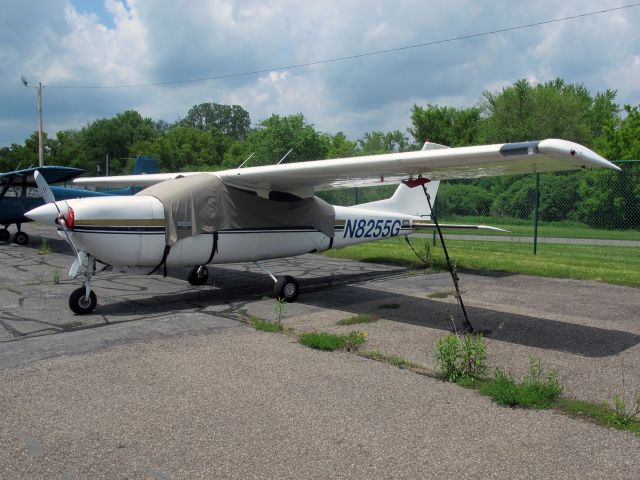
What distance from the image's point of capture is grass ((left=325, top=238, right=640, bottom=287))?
1107 centimetres

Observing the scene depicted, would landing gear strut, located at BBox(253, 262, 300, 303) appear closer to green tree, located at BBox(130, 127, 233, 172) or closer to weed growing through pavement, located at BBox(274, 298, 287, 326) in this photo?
weed growing through pavement, located at BBox(274, 298, 287, 326)

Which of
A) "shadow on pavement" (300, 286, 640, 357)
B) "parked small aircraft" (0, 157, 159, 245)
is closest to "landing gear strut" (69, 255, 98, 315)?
"shadow on pavement" (300, 286, 640, 357)

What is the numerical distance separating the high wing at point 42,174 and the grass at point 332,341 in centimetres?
1241

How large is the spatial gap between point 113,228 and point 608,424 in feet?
20.5

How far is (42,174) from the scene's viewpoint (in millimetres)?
15969

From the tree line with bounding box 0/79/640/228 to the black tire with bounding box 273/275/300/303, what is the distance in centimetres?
320

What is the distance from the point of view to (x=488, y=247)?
16.2 metres

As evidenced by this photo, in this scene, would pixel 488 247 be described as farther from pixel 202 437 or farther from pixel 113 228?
pixel 202 437

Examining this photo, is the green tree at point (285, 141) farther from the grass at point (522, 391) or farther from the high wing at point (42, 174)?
the grass at point (522, 391)

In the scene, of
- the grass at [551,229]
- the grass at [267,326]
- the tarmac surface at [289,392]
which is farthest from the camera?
the grass at [551,229]

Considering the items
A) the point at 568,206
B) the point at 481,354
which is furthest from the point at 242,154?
the point at 481,354

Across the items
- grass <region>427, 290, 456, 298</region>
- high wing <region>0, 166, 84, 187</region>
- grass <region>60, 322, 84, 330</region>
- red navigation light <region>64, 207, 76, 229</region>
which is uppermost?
high wing <region>0, 166, 84, 187</region>

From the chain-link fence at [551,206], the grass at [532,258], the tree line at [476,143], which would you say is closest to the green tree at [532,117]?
the tree line at [476,143]

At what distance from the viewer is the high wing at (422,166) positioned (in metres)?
5.31
